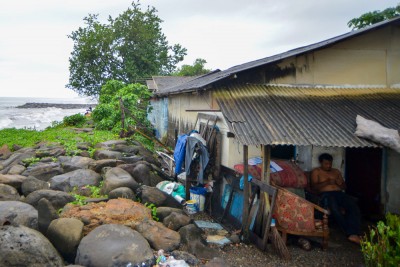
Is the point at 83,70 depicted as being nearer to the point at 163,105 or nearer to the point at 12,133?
the point at 12,133

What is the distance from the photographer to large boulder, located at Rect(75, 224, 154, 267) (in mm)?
5328

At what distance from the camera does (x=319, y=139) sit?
6.30 meters

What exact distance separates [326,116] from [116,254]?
16.5ft

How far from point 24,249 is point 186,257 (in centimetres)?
255

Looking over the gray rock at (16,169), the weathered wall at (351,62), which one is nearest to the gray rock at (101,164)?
the gray rock at (16,169)

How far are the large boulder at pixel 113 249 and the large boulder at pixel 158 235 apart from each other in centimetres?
30

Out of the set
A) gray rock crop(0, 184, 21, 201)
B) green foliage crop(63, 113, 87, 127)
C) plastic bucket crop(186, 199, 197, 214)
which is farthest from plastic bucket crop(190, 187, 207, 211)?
green foliage crop(63, 113, 87, 127)

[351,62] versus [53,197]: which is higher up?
[351,62]

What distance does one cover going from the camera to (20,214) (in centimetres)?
591

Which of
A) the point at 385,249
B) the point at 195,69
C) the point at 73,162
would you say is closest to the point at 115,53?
the point at 195,69

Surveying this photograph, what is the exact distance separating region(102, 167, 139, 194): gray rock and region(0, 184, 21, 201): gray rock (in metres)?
1.88

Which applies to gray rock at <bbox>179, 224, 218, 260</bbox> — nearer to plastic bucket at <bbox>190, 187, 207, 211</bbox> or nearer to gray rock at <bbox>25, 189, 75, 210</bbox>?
plastic bucket at <bbox>190, 187, 207, 211</bbox>

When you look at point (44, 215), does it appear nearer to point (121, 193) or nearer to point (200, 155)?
point (121, 193)

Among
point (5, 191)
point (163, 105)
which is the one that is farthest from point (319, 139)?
point (163, 105)
